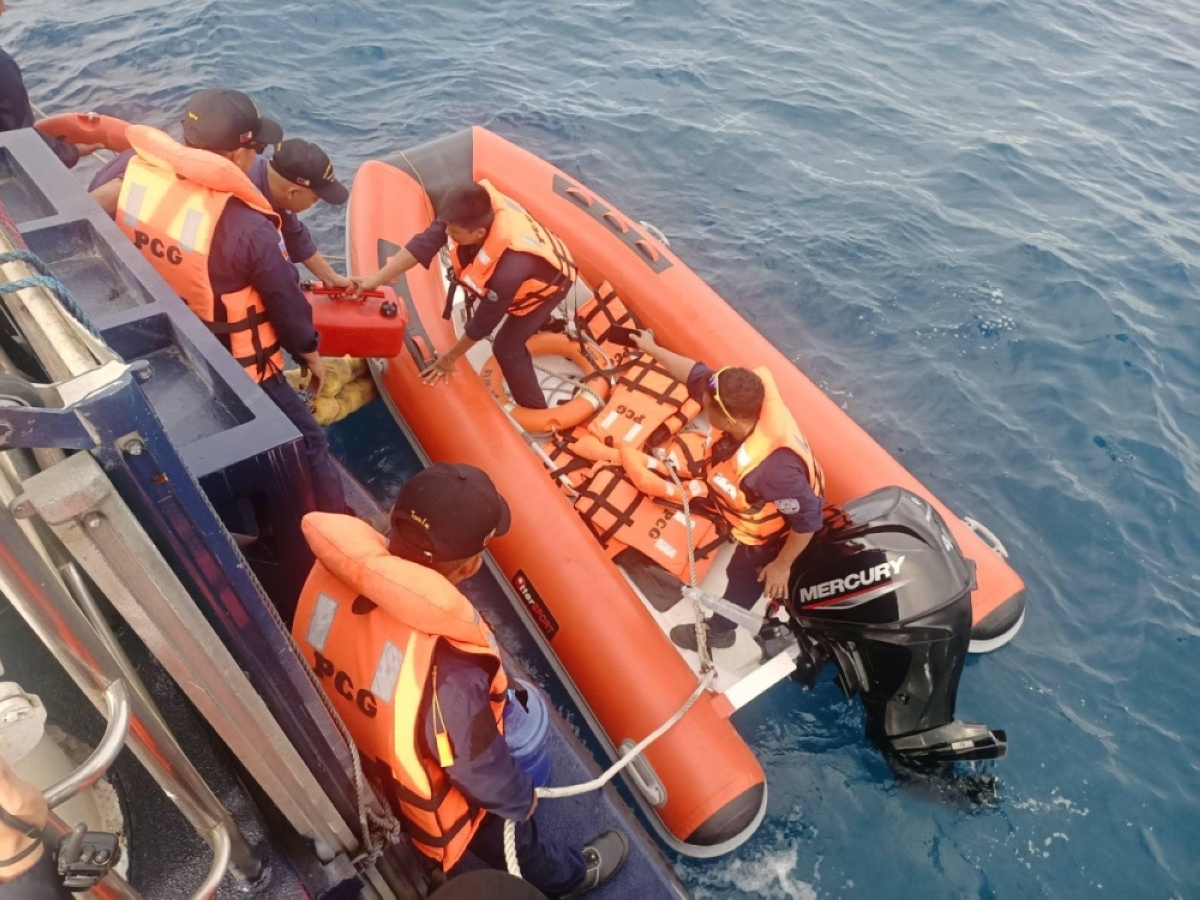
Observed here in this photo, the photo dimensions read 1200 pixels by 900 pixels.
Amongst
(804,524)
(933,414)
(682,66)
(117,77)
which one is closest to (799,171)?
(682,66)

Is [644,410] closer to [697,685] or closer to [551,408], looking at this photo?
[551,408]

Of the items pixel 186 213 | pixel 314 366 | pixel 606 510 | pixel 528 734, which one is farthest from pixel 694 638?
pixel 186 213

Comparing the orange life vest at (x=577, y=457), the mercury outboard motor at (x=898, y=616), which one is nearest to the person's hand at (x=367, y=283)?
the orange life vest at (x=577, y=457)

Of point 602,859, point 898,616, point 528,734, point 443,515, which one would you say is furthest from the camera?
point 898,616

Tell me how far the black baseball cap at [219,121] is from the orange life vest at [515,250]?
103 cm

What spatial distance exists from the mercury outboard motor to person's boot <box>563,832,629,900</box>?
1077 mm

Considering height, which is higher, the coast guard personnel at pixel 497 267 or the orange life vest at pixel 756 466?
the coast guard personnel at pixel 497 267

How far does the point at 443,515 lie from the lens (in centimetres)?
171

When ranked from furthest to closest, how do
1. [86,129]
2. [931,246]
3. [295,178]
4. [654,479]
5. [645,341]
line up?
[931,246] → [86,129] → [645,341] → [654,479] → [295,178]

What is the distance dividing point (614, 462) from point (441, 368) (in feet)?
3.23

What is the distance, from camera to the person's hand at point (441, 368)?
374 centimetres

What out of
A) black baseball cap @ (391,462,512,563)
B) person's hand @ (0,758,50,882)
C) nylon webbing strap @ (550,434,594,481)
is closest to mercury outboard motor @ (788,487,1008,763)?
nylon webbing strap @ (550,434,594,481)

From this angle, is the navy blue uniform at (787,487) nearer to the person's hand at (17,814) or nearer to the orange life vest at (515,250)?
the orange life vest at (515,250)

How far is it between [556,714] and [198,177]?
89.1 inches
